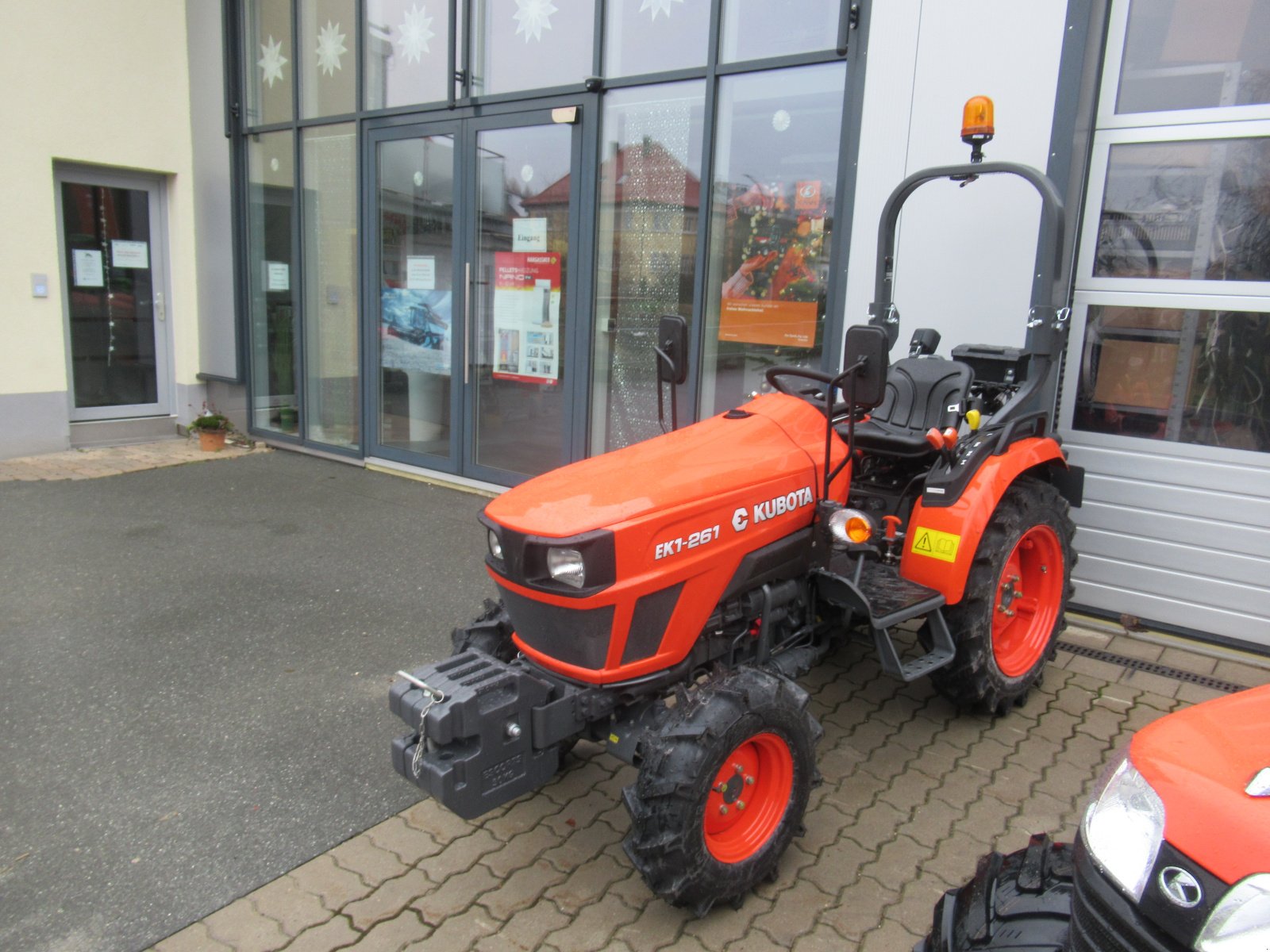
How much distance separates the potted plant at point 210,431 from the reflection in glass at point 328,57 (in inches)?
111

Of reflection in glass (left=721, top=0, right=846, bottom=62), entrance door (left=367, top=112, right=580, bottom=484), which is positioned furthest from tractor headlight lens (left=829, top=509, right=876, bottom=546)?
entrance door (left=367, top=112, right=580, bottom=484)

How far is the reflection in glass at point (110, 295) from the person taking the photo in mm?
8188

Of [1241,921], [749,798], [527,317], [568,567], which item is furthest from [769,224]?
[1241,921]

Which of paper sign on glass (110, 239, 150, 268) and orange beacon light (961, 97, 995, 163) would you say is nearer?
orange beacon light (961, 97, 995, 163)

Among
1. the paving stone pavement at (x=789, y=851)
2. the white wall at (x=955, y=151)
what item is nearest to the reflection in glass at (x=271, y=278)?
the white wall at (x=955, y=151)

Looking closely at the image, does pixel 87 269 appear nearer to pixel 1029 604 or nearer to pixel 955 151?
pixel 955 151

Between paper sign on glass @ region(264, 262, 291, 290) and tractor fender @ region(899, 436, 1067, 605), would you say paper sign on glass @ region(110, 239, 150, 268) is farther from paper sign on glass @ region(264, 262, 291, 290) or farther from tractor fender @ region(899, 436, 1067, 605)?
tractor fender @ region(899, 436, 1067, 605)

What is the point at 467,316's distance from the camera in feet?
22.6

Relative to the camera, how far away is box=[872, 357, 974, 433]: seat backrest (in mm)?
3404

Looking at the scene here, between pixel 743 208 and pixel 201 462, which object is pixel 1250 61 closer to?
pixel 743 208

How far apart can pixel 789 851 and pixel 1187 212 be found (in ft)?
11.7

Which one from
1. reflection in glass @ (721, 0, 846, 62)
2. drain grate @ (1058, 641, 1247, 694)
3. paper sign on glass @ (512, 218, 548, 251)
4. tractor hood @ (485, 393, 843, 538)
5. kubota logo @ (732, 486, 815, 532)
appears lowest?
drain grate @ (1058, 641, 1247, 694)

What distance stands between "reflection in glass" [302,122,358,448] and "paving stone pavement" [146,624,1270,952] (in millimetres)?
5448

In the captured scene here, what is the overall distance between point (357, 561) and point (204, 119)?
5.54 metres
